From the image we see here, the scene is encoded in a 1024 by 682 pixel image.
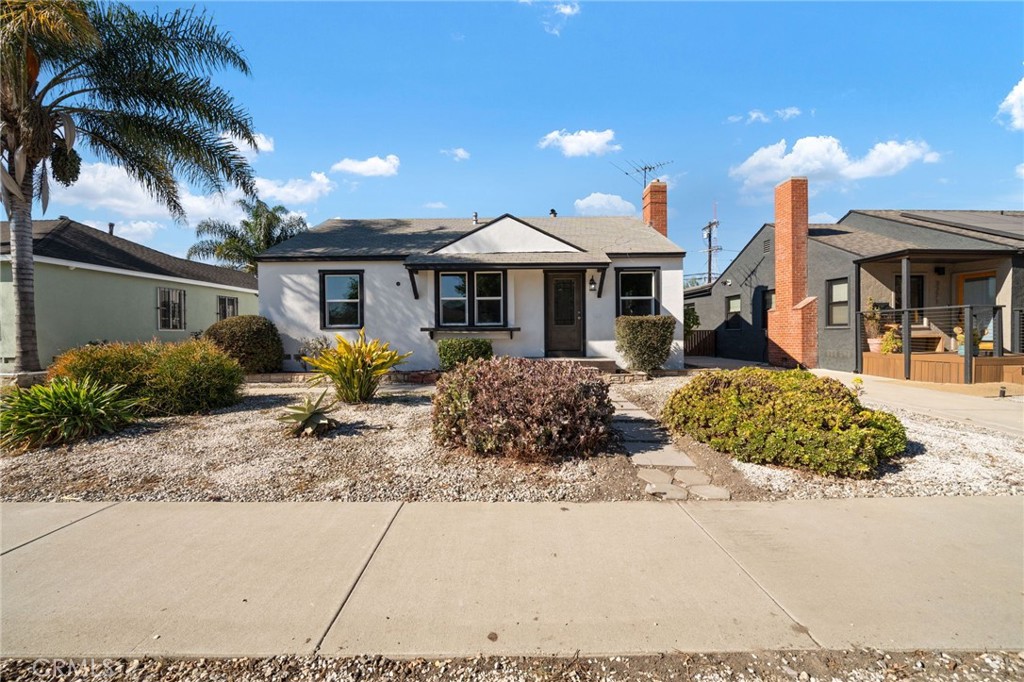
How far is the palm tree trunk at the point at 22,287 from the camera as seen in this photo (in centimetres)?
959

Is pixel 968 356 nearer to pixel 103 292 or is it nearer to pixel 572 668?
pixel 572 668

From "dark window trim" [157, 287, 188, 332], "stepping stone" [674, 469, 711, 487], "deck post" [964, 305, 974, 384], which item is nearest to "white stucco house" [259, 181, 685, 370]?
"deck post" [964, 305, 974, 384]

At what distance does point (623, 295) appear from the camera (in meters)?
12.5

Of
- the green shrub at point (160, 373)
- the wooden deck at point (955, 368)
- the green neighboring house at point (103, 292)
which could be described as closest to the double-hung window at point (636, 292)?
the wooden deck at point (955, 368)

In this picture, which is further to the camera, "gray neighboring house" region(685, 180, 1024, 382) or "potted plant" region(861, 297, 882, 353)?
"potted plant" region(861, 297, 882, 353)

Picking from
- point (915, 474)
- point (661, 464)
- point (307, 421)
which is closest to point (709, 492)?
point (661, 464)

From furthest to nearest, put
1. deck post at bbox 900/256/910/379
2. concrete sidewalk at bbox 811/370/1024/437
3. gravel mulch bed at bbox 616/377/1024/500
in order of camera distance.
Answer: deck post at bbox 900/256/910/379, concrete sidewalk at bbox 811/370/1024/437, gravel mulch bed at bbox 616/377/1024/500

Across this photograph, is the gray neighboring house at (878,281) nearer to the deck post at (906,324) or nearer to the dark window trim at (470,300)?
Result: the deck post at (906,324)

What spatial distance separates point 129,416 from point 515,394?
5.27m

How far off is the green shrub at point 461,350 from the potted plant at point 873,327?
10712mm

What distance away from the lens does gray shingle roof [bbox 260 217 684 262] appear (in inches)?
483

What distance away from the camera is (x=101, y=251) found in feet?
51.1

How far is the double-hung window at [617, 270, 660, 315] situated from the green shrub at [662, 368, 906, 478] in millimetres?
6671

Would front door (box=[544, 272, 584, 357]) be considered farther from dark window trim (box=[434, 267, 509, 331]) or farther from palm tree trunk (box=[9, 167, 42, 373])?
palm tree trunk (box=[9, 167, 42, 373])
